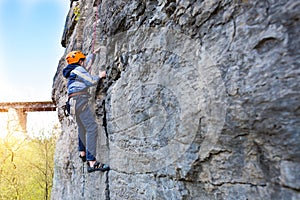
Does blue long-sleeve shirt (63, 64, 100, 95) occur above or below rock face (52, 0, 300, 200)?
above

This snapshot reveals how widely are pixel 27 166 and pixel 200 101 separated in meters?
12.9

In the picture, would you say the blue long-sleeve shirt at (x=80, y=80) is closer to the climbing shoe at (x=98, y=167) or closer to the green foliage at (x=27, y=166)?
the climbing shoe at (x=98, y=167)

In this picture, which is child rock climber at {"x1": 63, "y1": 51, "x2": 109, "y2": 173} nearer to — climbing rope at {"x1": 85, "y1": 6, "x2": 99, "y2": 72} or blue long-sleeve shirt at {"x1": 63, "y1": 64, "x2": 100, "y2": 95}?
blue long-sleeve shirt at {"x1": 63, "y1": 64, "x2": 100, "y2": 95}

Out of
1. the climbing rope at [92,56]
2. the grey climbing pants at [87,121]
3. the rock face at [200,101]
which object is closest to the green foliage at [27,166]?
the climbing rope at [92,56]

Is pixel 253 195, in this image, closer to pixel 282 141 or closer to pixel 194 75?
pixel 282 141

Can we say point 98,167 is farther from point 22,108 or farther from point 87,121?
point 22,108

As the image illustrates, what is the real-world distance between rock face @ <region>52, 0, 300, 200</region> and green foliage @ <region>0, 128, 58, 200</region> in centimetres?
1007

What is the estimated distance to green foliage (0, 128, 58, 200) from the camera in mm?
13016

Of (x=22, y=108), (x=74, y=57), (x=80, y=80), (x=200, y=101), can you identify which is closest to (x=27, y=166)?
(x=22, y=108)

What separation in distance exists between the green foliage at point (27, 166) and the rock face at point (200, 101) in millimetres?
10066

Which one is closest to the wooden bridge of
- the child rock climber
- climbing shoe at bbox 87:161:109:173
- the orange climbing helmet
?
the orange climbing helmet

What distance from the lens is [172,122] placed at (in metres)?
2.51

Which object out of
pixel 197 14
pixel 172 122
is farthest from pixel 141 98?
pixel 197 14

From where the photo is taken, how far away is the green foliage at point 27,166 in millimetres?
13016
